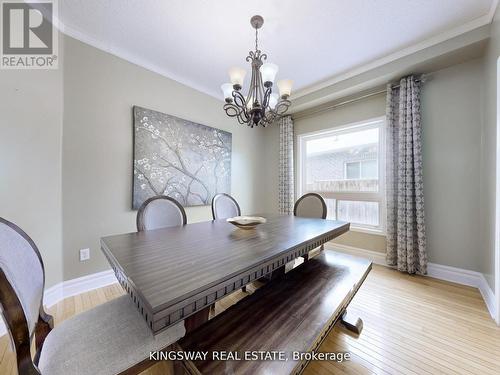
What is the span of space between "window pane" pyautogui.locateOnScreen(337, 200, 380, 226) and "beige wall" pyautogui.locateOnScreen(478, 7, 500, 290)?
0.99 m

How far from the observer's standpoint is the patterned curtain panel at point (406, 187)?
2248 millimetres

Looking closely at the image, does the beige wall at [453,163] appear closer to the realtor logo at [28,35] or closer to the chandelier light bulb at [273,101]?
the chandelier light bulb at [273,101]

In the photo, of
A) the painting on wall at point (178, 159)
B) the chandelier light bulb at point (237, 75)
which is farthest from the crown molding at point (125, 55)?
the chandelier light bulb at point (237, 75)

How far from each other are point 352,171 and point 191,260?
9.47 feet

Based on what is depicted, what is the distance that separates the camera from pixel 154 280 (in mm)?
706

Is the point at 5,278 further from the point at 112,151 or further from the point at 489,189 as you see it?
the point at 489,189

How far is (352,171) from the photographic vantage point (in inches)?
118

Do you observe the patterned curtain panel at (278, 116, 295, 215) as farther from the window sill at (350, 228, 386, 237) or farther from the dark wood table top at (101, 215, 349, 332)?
the dark wood table top at (101, 215, 349, 332)

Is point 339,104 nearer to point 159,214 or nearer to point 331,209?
point 331,209

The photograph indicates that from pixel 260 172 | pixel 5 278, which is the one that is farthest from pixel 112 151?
pixel 260 172

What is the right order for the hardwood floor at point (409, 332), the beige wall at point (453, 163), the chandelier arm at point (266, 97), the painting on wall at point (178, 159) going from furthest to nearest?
1. the painting on wall at point (178, 159)
2. the beige wall at point (453, 163)
3. the chandelier arm at point (266, 97)
4. the hardwood floor at point (409, 332)

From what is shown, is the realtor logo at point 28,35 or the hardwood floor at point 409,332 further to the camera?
the realtor logo at point 28,35

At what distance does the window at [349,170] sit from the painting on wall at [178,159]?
1.52 meters

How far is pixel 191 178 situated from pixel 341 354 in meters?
2.44
